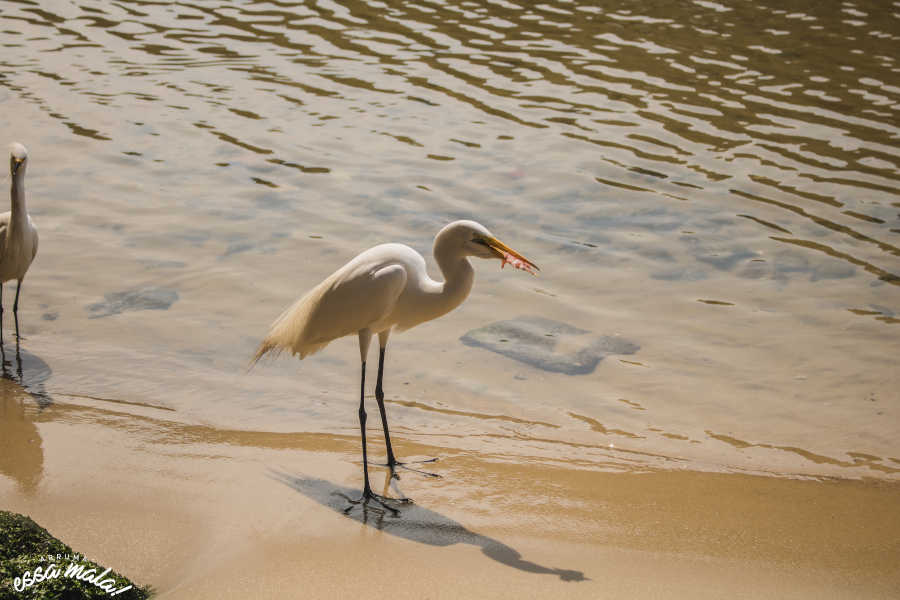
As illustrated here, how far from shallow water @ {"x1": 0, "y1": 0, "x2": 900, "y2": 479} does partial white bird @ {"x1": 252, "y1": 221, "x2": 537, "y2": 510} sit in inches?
32.1

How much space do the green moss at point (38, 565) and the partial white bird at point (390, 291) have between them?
1.42 m

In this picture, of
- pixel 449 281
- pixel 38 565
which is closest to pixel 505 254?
pixel 449 281

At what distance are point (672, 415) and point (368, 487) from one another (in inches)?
79.2

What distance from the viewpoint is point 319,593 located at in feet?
10.7

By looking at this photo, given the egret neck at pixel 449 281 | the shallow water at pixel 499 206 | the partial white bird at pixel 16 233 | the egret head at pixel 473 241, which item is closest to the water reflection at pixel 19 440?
the shallow water at pixel 499 206

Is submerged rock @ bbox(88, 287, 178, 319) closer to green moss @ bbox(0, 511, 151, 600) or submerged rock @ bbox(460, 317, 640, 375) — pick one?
submerged rock @ bbox(460, 317, 640, 375)

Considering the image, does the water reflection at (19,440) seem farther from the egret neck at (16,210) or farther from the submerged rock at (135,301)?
the submerged rock at (135,301)

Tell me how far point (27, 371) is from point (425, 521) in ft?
9.58

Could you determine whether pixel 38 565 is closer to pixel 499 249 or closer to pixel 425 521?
pixel 425 521

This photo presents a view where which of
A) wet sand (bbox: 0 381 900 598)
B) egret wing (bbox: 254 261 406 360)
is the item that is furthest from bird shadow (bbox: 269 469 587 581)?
egret wing (bbox: 254 261 406 360)

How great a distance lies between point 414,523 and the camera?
12.9ft

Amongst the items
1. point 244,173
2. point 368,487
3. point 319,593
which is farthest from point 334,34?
point 319,593

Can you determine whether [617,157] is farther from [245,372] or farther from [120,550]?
[120,550]

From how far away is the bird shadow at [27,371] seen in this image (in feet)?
17.0
